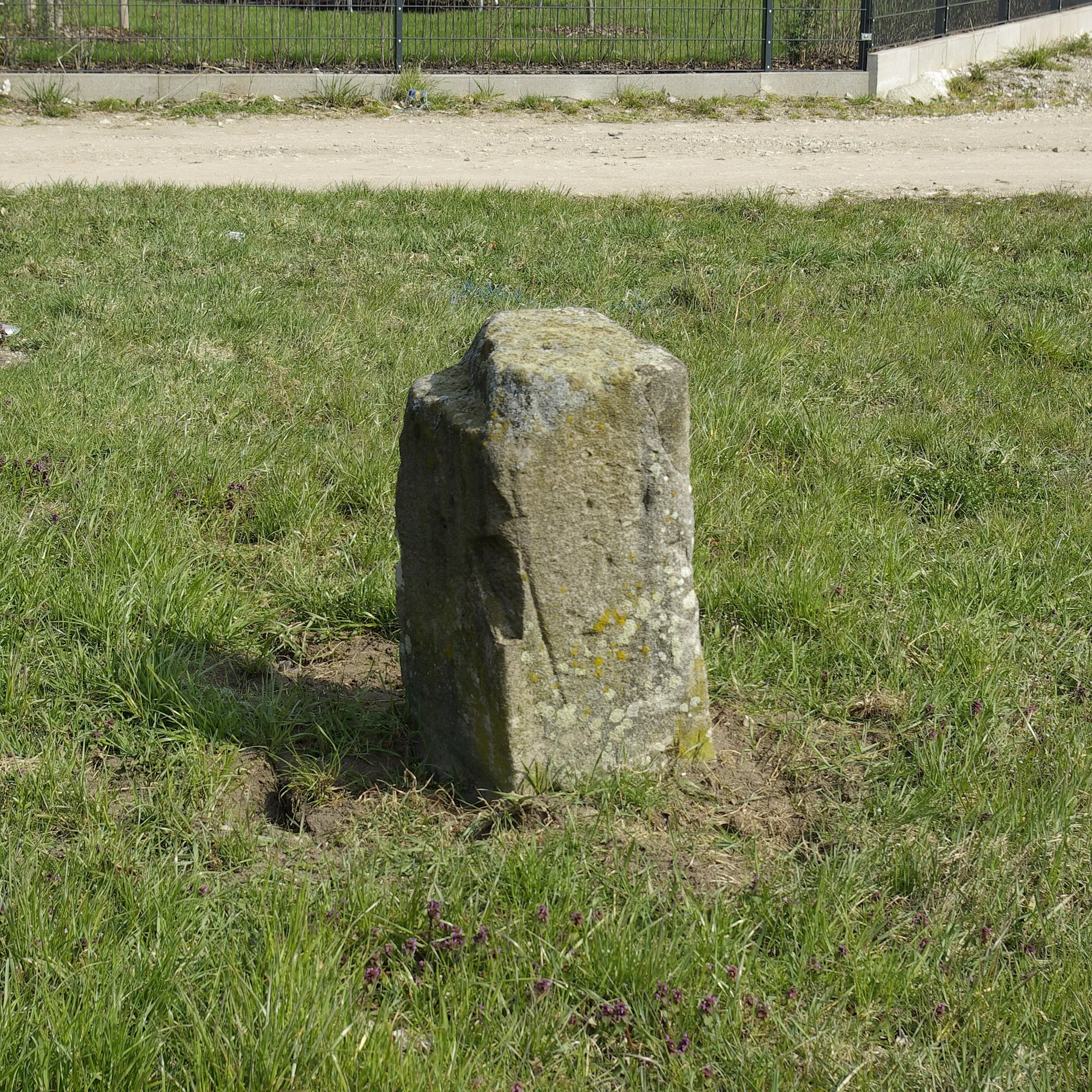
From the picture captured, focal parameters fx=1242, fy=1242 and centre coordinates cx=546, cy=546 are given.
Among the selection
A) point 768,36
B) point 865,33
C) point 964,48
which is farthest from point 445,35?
point 964,48

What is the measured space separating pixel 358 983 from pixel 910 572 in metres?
2.71

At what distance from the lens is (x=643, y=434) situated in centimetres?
311

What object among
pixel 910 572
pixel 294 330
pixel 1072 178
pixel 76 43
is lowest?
pixel 910 572

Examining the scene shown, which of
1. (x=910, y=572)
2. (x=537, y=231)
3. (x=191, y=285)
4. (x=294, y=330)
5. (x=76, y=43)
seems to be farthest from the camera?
(x=76, y=43)

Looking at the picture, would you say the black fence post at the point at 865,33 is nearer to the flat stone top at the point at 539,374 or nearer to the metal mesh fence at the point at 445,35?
the metal mesh fence at the point at 445,35

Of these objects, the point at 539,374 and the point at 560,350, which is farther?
the point at 560,350

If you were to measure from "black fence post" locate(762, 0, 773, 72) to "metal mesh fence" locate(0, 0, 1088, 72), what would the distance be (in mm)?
16

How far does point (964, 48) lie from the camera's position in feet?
61.6

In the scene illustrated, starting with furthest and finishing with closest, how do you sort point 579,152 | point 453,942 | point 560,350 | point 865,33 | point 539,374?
point 865,33 → point 579,152 → point 560,350 → point 539,374 → point 453,942

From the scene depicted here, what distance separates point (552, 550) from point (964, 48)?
18523mm

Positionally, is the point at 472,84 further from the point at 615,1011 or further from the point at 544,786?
the point at 615,1011

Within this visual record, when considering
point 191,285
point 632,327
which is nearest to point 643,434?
point 632,327

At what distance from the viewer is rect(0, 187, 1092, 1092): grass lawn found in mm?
2590

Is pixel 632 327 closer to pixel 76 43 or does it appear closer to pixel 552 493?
pixel 552 493
